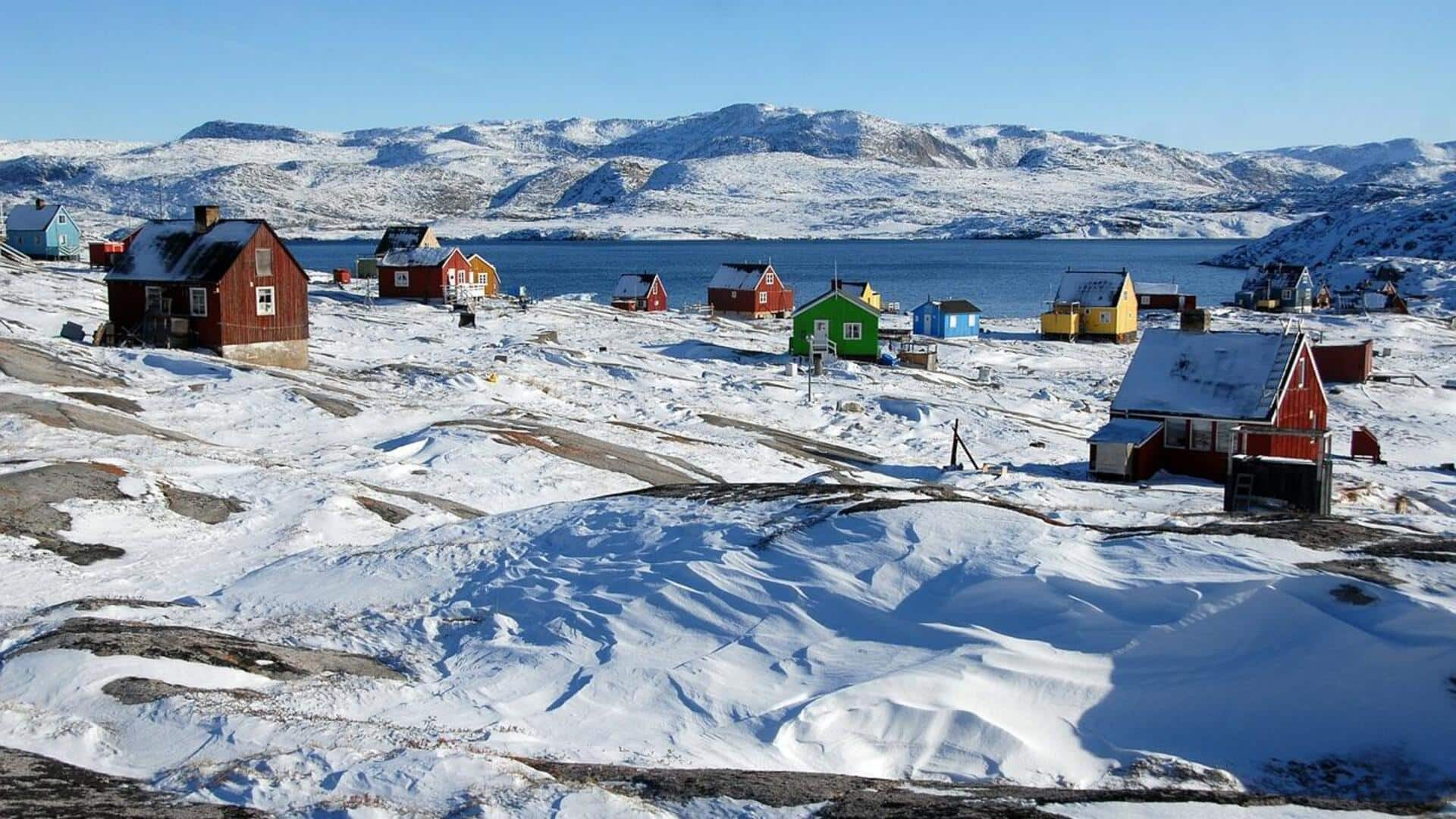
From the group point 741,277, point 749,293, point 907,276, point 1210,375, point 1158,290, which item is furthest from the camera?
point 907,276

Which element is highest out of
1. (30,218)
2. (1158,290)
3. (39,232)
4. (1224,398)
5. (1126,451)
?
(30,218)

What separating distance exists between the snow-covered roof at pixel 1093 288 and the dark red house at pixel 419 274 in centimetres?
3694

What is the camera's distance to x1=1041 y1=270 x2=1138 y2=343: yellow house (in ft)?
245

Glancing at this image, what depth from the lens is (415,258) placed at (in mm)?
76562

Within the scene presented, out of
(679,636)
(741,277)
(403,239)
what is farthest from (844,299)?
(679,636)

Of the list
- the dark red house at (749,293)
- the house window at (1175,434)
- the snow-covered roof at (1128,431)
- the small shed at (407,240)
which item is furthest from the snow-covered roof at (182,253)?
the dark red house at (749,293)

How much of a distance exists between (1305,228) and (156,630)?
176366mm

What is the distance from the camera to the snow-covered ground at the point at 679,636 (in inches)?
422

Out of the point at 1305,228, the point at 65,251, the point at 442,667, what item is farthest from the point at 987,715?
the point at 1305,228

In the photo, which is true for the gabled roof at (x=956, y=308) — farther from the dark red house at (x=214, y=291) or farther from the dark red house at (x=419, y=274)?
the dark red house at (x=214, y=291)

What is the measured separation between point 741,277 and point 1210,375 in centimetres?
5201

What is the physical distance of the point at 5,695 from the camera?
1188 cm

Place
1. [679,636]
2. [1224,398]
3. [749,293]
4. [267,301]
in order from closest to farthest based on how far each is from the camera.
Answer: [679,636], [1224,398], [267,301], [749,293]

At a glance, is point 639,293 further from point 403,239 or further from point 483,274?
point 403,239
